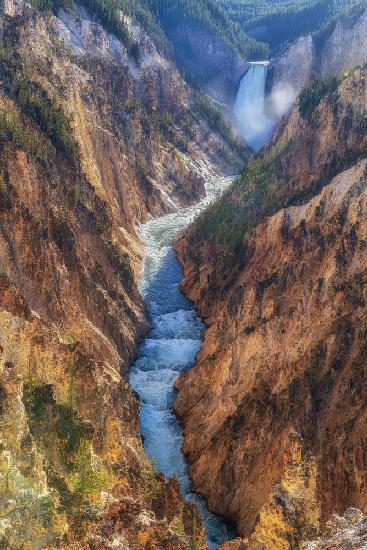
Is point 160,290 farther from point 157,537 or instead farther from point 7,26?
point 157,537

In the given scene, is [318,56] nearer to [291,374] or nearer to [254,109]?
[254,109]

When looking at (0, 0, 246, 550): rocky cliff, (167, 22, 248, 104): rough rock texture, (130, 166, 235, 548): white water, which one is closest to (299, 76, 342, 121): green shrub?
(130, 166, 235, 548): white water

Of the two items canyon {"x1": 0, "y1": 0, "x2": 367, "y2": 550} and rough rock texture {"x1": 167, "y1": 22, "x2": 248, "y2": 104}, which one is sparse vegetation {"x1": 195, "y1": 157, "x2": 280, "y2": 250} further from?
rough rock texture {"x1": 167, "y1": 22, "x2": 248, "y2": 104}

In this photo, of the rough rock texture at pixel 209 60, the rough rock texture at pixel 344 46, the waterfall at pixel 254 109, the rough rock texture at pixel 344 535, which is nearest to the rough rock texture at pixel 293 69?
the waterfall at pixel 254 109

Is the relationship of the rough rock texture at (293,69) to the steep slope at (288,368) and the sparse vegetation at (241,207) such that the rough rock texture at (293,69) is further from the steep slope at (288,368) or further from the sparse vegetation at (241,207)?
the steep slope at (288,368)

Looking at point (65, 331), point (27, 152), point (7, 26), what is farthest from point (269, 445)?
point (7, 26)

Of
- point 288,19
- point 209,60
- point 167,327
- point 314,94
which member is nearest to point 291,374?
point 167,327
